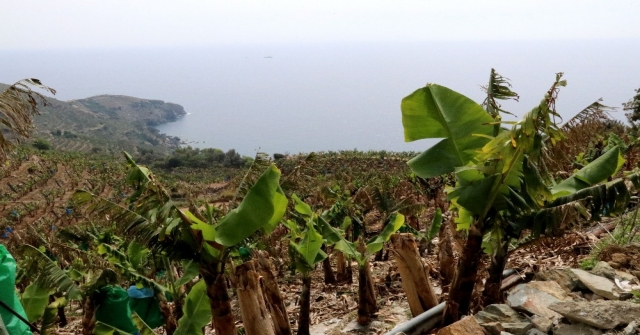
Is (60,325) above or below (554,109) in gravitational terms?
below

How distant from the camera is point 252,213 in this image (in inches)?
146

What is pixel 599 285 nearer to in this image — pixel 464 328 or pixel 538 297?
pixel 538 297

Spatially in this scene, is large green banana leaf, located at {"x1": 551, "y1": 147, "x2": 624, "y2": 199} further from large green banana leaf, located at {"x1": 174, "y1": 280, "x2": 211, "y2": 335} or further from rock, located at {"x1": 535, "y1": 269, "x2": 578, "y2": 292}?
large green banana leaf, located at {"x1": 174, "y1": 280, "x2": 211, "y2": 335}

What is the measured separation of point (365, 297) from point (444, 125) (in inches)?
86.9

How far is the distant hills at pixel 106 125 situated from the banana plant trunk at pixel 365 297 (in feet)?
155

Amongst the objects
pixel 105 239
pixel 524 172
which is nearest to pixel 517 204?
pixel 524 172

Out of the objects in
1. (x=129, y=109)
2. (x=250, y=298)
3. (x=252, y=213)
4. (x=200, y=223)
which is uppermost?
(x=252, y=213)

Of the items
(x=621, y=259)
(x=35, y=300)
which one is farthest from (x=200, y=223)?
(x=621, y=259)

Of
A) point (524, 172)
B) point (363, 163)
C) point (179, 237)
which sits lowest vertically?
point (363, 163)

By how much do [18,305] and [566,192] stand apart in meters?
4.12

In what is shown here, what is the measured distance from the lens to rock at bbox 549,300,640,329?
338 centimetres

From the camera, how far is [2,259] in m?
3.24

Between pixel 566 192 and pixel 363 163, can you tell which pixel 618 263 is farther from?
pixel 363 163

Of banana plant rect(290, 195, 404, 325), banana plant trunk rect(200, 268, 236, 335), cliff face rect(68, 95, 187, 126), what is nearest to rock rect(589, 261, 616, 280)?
banana plant rect(290, 195, 404, 325)
